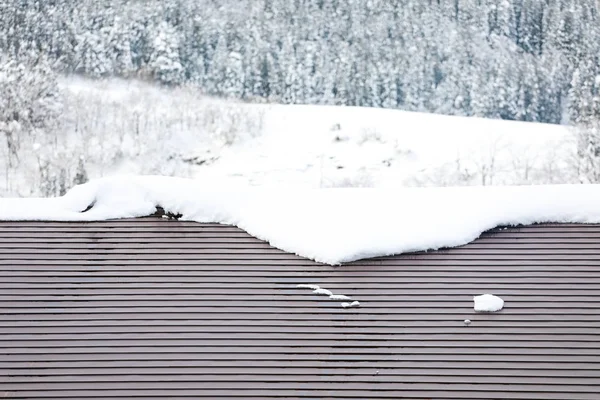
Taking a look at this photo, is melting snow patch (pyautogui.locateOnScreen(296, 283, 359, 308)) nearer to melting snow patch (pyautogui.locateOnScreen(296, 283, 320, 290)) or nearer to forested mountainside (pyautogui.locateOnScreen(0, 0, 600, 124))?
melting snow patch (pyautogui.locateOnScreen(296, 283, 320, 290))

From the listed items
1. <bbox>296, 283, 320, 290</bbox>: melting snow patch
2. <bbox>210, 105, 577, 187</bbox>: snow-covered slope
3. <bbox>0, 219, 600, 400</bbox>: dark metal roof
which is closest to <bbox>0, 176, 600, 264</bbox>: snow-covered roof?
<bbox>0, 219, 600, 400</bbox>: dark metal roof

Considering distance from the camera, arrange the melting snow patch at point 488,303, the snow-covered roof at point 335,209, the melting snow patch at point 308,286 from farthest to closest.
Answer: the snow-covered roof at point 335,209 < the melting snow patch at point 308,286 < the melting snow patch at point 488,303

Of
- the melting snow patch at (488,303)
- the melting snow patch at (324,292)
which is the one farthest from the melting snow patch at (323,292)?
→ the melting snow patch at (488,303)

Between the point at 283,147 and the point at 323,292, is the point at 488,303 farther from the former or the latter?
the point at 283,147

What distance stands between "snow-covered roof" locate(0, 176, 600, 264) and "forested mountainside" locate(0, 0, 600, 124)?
69.4ft

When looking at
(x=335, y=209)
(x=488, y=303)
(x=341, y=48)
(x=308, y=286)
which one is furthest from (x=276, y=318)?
(x=341, y=48)

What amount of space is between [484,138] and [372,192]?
17.2m

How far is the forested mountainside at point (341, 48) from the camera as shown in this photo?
2608 centimetres

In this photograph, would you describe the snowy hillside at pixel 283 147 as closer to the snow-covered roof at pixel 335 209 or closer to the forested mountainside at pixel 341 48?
the forested mountainside at pixel 341 48

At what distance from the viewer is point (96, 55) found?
26297 millimetres

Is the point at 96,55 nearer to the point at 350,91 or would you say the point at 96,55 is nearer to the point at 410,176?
the point at 350,91

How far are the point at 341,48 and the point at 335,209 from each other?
989 inches

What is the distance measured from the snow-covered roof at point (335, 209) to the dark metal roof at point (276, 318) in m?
0.08

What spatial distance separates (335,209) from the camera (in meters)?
4.03
